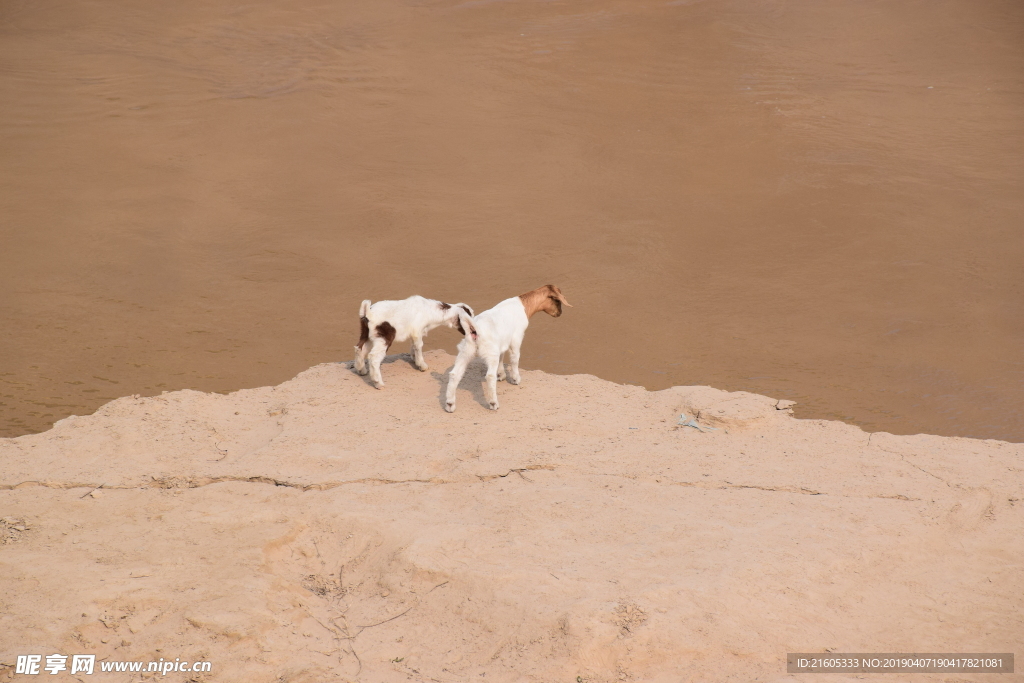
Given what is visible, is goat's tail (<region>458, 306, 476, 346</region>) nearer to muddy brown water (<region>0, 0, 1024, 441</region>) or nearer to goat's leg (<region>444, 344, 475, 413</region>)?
goat's leg (<region>444, 344, 475, 413</region>)

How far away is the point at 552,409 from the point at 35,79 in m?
12.7

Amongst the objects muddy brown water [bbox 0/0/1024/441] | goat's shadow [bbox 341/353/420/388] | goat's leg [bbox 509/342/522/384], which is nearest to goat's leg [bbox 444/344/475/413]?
goat's leg [bbox 509/342/522/384]

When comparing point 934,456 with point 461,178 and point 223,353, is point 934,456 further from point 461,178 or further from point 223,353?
point 461,178

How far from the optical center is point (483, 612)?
15.3ft

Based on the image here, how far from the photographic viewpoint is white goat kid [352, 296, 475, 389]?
6953 millimetres

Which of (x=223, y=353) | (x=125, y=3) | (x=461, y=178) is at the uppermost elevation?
(x=125, y=3)

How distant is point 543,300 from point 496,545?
3052 mm

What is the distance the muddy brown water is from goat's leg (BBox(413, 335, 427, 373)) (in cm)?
138

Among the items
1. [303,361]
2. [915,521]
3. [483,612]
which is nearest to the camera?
[483,612]

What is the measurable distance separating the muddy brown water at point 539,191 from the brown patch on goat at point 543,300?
0.95m

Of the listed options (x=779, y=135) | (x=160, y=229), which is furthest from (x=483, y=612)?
(x=779, y=135)

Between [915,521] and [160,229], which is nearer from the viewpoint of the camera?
[915,521]

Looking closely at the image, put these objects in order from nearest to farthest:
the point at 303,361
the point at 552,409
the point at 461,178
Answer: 1. the point at 552,409
2. the point at 303,361
3. the point at 461,178

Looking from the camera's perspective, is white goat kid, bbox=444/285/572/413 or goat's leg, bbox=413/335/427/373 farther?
goat's leg, bbox=413/335/427/373
